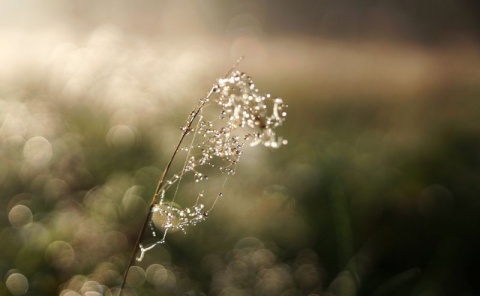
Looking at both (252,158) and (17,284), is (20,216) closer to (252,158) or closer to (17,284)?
(17,284)

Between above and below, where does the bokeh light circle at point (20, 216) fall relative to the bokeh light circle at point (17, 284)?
above

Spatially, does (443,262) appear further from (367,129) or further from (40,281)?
(40,281)

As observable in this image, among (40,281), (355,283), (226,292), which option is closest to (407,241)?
(355,283)

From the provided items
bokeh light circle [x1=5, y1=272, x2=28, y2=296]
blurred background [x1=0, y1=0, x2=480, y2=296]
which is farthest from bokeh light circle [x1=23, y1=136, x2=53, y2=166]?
bokeh light circle [x1=5, y1=272, x2=28, y2=296]

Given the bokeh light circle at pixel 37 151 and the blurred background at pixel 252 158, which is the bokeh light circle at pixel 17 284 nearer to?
the blurred background at pixel 252 158

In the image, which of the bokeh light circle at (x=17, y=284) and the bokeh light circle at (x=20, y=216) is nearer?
the bokeh light circle at (x=17, y=284)

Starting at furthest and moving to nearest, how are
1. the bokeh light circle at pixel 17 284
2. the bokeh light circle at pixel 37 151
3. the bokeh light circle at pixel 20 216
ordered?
1. the bokeh light circle at pixel 37 151
2. the bokeh light circle at pixel 20 216
3. the bokeh light circle at pixel 17 284

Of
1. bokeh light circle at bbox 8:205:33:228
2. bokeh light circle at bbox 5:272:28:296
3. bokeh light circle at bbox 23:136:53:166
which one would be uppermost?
bokeh light circle at bbox 23:136:53:166

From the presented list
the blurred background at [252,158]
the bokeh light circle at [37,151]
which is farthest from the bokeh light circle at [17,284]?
the bokeh light circle at [37,151]

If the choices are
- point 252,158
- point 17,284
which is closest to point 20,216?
point 17,284

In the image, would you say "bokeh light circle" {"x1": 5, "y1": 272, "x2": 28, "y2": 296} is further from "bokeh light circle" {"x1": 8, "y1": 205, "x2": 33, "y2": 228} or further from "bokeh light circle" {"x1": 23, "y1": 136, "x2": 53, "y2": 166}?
"bokeh light circle" {"x1": 23, "y1": 136, "x2": 53, "y2": 166}
